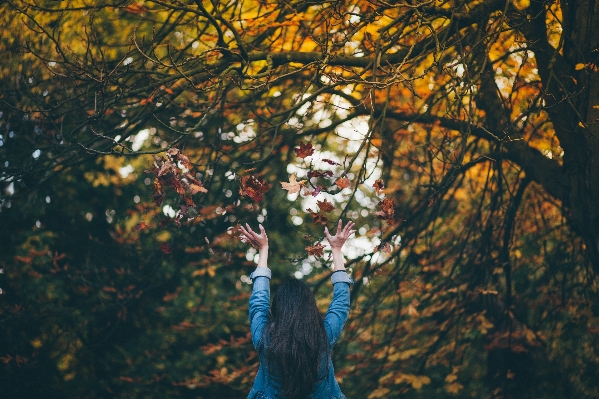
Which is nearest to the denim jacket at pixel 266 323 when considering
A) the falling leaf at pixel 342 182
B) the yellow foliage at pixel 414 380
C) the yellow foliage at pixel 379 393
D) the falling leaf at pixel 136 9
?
the falling leaf at pixel 342 182

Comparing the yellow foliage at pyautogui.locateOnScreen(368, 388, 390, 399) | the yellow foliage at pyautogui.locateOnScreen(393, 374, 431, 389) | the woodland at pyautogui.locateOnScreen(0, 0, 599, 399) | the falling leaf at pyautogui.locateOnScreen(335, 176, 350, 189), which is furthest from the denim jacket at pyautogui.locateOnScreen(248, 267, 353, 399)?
the yellow foliage at pyautogui.locateOnScreen(368, 388, 390, 399)

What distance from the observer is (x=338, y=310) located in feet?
8.30

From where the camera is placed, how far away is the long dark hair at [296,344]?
2336mm

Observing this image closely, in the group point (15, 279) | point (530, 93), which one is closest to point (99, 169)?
point (15, 279)

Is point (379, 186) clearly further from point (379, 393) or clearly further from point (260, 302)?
point (379, 393)

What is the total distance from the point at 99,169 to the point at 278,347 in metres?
5.47

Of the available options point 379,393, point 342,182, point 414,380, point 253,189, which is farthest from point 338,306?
point 379,393

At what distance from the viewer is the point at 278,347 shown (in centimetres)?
233

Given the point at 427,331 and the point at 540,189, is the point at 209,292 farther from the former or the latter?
the point at 540,189

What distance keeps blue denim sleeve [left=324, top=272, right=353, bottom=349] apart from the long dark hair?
60 millimetres

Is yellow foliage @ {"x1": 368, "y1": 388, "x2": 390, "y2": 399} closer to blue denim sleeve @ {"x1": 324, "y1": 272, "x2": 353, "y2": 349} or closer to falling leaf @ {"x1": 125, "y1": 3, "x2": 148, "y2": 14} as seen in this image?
blue denim sleeve @ {"x1": 324, "y1": 272, "x2": 353, "y2": 349}

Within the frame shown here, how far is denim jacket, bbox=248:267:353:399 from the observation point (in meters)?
2.43

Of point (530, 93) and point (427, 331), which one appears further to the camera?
point (427, 331)

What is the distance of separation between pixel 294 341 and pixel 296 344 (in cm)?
2
